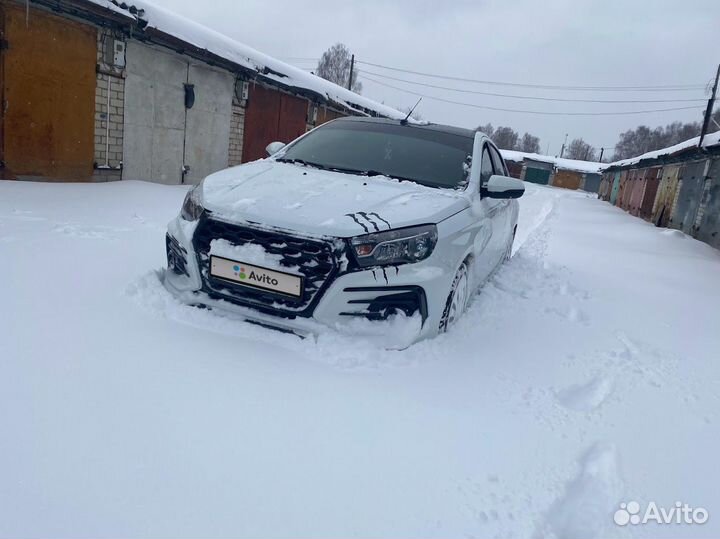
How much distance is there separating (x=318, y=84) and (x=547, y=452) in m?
14.6

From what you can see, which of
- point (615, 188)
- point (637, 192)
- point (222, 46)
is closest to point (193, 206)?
point (222, 46)

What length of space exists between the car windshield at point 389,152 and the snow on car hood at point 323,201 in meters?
0.21

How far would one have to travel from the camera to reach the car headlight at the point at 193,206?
276cm

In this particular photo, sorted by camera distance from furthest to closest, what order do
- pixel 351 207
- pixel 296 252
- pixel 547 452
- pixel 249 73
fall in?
pixel 249 73, pixel 351 207, pixel 296 252, pixel 547 452

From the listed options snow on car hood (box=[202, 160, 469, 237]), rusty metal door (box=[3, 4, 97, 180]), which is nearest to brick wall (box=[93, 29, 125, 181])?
rusty metal door (box=[3, 4, 97, 180])

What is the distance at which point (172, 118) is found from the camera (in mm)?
10156

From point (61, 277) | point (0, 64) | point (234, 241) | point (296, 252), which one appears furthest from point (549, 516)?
point (0, 64)

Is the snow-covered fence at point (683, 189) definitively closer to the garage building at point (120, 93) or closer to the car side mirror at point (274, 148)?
the car side mirror at point (274, 148)

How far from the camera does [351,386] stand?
2.29 m

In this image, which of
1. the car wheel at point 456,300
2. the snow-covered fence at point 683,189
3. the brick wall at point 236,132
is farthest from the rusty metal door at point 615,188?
the car wheel at point 456,300

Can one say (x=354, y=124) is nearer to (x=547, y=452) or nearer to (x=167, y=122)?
(x=547, y=452)

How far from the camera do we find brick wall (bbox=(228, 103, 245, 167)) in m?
12.1

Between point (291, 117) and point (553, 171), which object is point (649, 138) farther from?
point (291, 117)

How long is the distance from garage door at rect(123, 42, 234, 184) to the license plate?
7785mm
